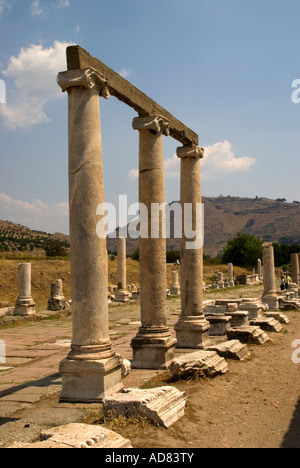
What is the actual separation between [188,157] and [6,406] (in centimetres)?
663

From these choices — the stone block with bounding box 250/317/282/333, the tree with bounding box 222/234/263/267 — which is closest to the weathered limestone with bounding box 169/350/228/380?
the stone block with bounding box 250/317/282/333

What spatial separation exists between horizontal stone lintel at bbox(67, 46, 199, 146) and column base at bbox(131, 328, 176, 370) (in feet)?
13.2

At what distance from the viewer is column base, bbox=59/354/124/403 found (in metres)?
5.97

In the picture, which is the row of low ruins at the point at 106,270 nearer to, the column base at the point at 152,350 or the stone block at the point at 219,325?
the column base at the point at 152,350

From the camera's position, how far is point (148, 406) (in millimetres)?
5086

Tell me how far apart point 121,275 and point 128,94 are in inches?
767

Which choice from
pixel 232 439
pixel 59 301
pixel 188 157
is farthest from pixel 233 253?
pixel 232 439

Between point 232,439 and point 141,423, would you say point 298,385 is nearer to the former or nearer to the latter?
point 232,439

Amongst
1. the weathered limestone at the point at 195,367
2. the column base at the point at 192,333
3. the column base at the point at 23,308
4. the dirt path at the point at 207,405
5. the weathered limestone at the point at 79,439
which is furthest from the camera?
the column base at the point at 23,308

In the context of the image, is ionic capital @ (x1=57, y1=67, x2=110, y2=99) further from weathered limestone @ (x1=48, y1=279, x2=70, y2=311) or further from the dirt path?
weathered limestone @ (x1=48, y1=279, x2=70, y2=311)

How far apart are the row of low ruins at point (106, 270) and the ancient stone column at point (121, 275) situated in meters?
14.5

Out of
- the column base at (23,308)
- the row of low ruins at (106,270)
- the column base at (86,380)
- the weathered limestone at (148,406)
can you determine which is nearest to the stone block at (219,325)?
the row of low ruins at (106,270)

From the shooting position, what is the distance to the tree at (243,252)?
7825 centimetres
